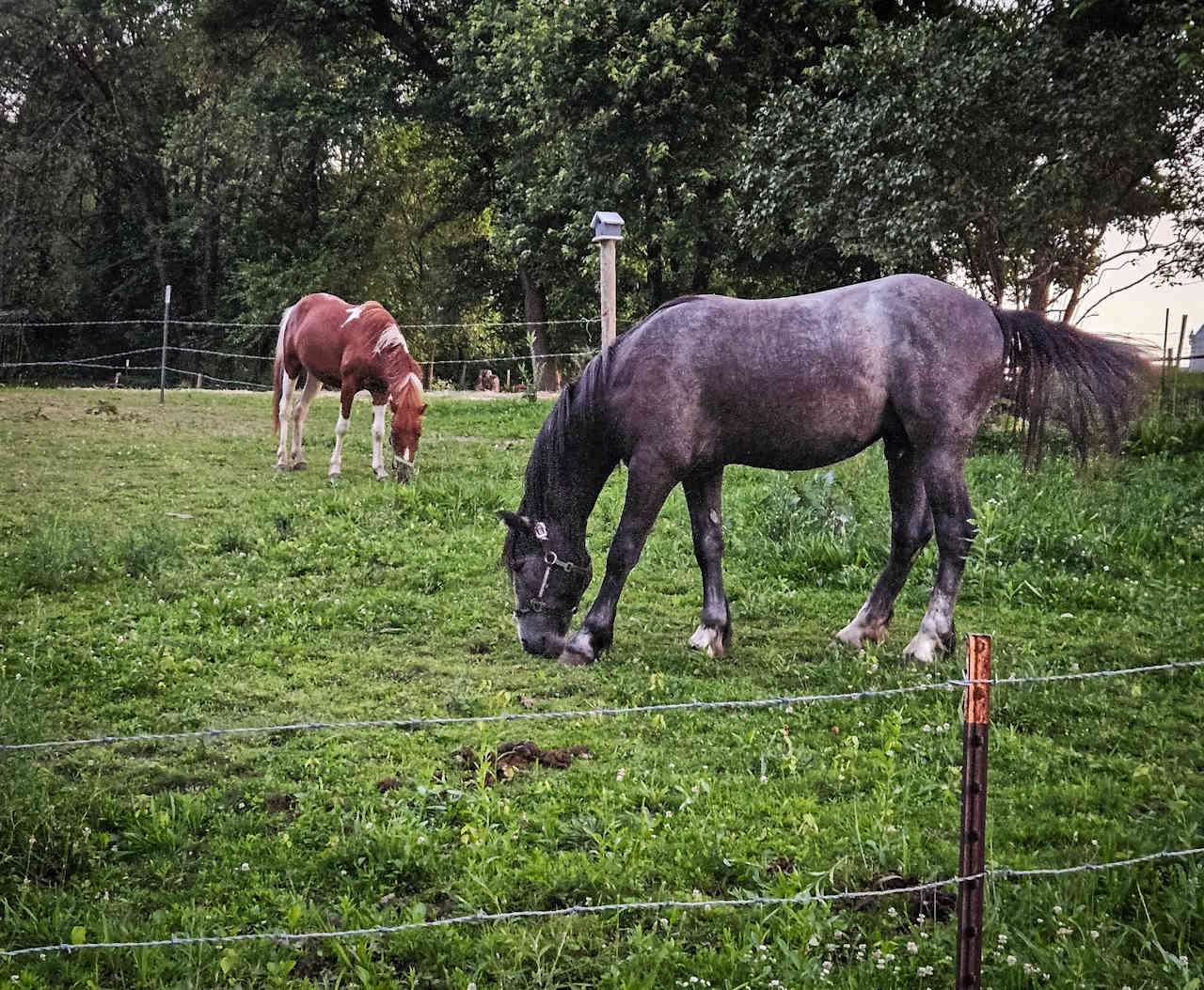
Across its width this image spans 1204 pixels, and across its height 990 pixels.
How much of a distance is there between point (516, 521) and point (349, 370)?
6557 millimetres

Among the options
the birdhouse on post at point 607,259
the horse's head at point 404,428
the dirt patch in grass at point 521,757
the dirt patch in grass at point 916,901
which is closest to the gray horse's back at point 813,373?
the dirt patch in grass at point 521,757

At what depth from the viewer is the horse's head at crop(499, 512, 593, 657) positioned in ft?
19.3

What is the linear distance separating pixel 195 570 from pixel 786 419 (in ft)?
15.2

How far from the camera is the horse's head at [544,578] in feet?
19.3

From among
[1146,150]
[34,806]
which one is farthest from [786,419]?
[1146,150]

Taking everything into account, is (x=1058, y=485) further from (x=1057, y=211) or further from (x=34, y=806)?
(x=34, y=806)

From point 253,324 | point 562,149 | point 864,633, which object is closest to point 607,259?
point 864,633

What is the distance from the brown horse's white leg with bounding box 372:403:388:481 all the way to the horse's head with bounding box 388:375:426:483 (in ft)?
0.99

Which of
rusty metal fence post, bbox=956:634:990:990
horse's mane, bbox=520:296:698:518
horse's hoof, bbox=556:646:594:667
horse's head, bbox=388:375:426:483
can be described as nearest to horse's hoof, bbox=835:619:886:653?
horse's hoof, bbox=556:646:594:667

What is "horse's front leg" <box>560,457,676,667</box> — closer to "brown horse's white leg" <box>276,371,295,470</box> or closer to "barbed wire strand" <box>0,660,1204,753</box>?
"barbed wire strand" <box>0,660,1204,753</box>

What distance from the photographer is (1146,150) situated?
13.7 metres

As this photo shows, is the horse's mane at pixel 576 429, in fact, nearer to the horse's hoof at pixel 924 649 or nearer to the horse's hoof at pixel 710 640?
the horse's hoof at pixel 710 640

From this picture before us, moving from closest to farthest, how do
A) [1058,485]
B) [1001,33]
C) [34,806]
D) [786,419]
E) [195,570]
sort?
[34,806] → [786,419] → [195,570] → [1058,485] → [1001,33]

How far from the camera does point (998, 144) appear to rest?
14.2 m
